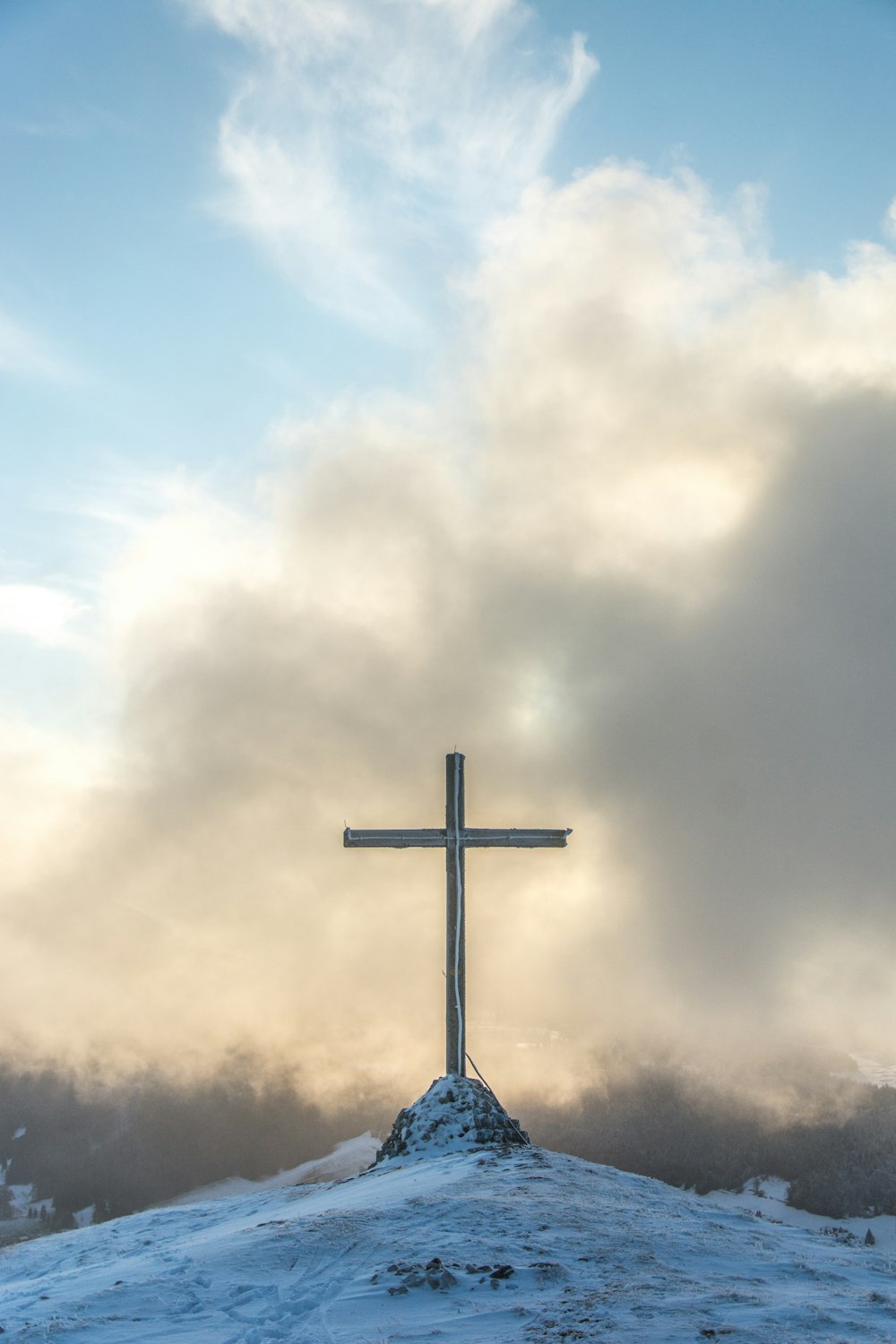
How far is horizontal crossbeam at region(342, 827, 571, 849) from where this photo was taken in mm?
17547

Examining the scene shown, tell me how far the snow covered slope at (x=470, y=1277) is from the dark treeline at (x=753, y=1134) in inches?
6535

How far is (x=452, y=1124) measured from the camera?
49.2 feet

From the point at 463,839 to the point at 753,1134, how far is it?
19372cm

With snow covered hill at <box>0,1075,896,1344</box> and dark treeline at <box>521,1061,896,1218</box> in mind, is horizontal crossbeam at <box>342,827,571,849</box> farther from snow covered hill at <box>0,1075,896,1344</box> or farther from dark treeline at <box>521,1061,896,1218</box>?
dark treeline at <box>521,1061,896,1218</box>

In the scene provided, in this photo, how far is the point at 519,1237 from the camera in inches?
348

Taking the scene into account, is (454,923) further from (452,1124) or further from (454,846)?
(452,1124)

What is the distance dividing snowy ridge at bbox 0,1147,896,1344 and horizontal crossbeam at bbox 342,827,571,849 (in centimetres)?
681

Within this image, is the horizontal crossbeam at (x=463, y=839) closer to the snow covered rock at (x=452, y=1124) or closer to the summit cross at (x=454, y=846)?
the summit cross at (x=454, y=846)

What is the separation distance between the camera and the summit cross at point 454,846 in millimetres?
16609

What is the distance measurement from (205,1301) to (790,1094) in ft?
678

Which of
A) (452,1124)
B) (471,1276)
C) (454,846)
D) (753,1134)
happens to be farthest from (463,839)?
(753,1134)

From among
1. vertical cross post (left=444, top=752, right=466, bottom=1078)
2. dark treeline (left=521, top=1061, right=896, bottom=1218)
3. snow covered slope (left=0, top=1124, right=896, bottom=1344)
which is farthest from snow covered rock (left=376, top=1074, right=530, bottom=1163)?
dark treeline (left=521, top=1061, right=896, bottom=1218)

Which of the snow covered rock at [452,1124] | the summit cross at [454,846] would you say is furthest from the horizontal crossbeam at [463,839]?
the snow covered rock at [452,1124]

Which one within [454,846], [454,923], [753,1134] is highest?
[454,846]
